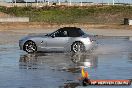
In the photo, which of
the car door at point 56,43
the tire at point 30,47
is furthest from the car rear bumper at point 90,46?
the tire at point 30,47

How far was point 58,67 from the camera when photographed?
21094mm

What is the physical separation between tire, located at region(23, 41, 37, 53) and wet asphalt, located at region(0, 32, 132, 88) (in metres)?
0.29

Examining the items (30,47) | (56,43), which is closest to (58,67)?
(56,43)

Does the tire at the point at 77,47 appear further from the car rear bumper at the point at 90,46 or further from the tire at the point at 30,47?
the tire at the point at 30,47

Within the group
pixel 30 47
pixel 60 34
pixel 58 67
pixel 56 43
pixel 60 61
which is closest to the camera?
pixel 58 67

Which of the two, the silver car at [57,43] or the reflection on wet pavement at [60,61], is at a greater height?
the silver car at [57,43]

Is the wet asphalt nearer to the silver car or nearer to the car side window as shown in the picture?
the silver car

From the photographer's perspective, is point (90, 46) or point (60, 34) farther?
point (60, 34)

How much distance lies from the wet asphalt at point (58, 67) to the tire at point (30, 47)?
0.29 metres

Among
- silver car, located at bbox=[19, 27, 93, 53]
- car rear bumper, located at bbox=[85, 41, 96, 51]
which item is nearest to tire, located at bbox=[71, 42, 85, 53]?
silver car, located at bbox=[19, 27, 93, 53]

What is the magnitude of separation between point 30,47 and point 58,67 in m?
7.54

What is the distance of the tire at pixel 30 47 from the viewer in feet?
93.0

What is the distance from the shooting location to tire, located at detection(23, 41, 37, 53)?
28359mm

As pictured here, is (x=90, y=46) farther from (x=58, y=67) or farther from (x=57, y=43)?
(x=58, y=67)
